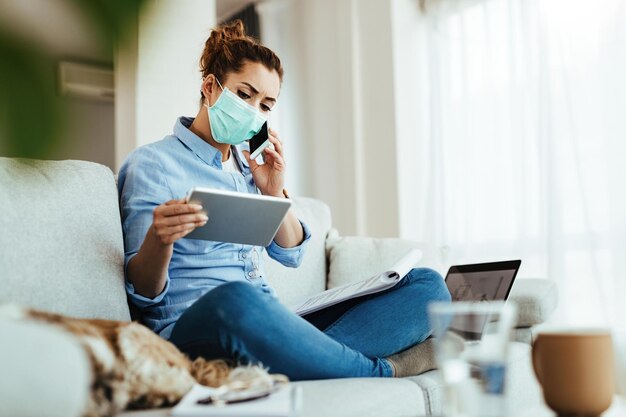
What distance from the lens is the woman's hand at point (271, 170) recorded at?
5.40 feet

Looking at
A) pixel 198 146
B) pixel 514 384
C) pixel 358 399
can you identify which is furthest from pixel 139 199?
pixel 514 384

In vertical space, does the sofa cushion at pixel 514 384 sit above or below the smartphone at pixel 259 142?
below

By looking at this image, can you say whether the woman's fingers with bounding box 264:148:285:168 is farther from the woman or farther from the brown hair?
the brown hair

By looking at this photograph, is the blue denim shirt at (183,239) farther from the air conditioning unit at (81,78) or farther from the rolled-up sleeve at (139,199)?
the air conditioning unit at (81,78)

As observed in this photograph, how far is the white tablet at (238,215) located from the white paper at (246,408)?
1.39ft

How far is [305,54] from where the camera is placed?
415cm

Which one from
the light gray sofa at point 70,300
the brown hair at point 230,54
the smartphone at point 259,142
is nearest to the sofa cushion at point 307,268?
the smartphone at point 259,142

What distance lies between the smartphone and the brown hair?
0.17 metres

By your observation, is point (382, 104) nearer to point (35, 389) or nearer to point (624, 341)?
point (624, 341)

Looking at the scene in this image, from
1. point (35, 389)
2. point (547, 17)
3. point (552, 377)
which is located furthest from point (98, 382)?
point (547, 17)

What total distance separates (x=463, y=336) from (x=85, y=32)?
21.6 inches

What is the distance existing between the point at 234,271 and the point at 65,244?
1.29 ft

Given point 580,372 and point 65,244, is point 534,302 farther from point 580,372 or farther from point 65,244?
point 65,244

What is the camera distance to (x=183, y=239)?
4.69 feet
